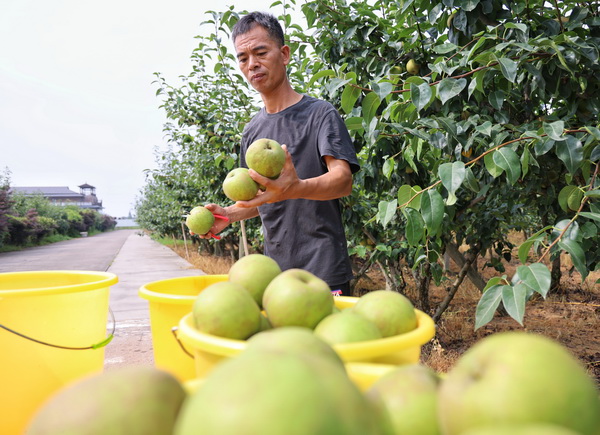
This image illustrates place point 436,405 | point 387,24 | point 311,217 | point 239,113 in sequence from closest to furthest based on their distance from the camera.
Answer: point 436,405 < point 311,217 < point 387,24 < point 239,113

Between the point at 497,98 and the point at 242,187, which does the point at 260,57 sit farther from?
the point at 497,98

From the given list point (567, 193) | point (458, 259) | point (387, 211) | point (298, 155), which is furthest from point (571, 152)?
point (458, 259)

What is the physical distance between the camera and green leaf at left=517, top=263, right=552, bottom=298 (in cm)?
131

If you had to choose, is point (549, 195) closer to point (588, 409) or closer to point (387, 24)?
point (387, 24)

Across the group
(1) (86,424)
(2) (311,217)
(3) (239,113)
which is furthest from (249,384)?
(3) (239,113)

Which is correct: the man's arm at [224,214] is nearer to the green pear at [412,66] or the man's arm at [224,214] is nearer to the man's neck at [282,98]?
the man's neck at [282,98]

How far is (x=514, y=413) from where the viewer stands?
49 cm

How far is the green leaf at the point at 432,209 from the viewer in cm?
173

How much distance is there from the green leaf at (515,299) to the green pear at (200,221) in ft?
4.78

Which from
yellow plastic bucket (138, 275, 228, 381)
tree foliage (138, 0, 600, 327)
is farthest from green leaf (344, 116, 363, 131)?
yellow plastic bucket (138, 275, 228, 381)

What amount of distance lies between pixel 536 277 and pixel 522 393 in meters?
0.98

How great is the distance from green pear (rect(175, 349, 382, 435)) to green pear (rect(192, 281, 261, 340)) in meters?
0.40

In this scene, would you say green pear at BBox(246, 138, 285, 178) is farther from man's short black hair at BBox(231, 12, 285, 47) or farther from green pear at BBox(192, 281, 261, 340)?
green pear at BBox(192, 281, 261, 340)

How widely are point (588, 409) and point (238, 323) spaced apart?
61 centimetres
